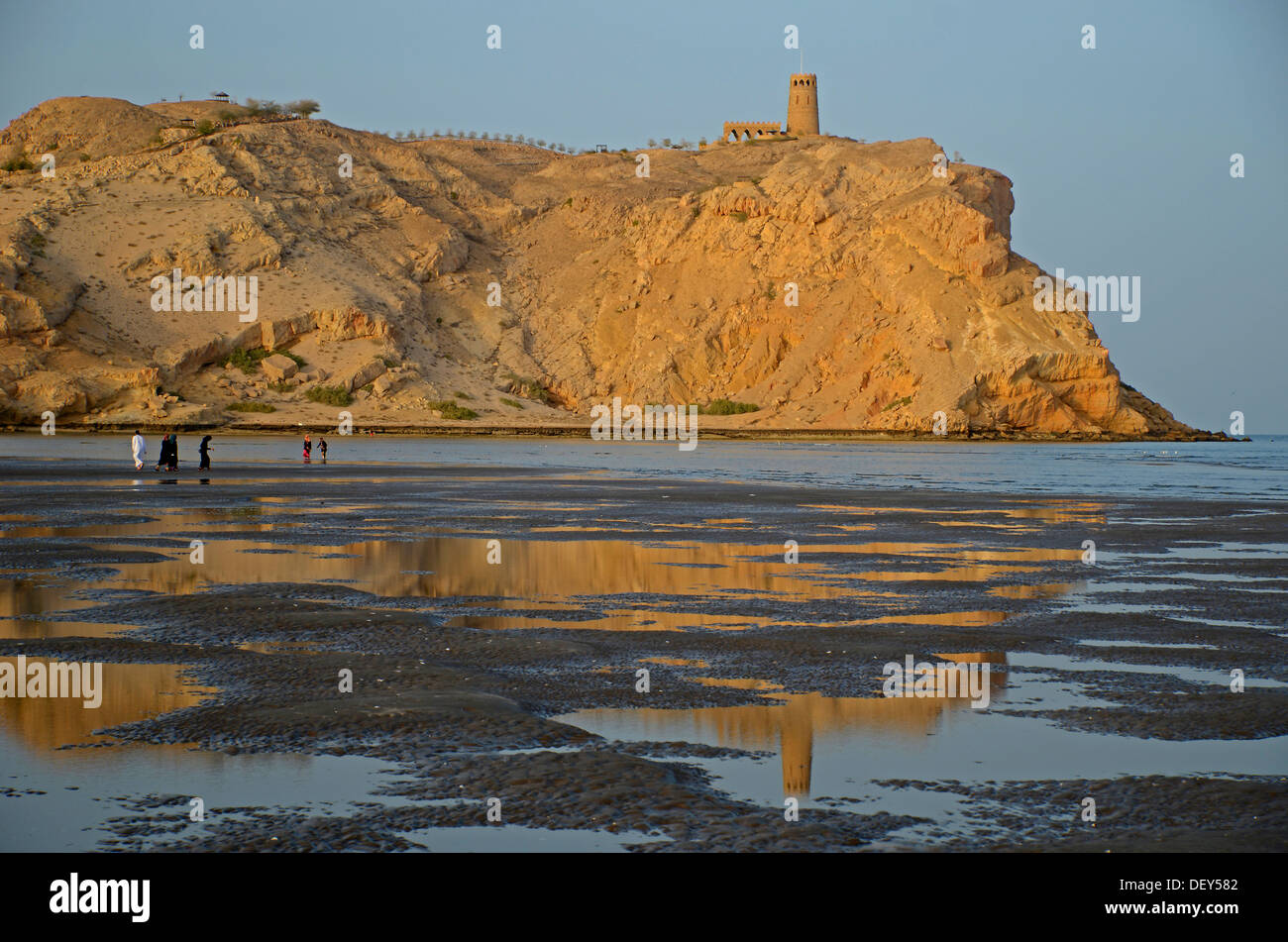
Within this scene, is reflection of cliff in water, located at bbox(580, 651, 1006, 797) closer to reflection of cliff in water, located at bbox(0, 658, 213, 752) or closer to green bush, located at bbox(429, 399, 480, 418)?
reflection of cliff in water, located at bbox(0, 658, 213, 752)

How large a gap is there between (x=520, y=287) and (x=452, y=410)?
74.3 feet

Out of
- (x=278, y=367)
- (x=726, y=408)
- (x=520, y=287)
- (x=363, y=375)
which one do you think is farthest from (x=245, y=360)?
(x=726, y=408)

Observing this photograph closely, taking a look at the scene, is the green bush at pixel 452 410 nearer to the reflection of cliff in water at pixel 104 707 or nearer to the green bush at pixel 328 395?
the green bush at pixel 328 395

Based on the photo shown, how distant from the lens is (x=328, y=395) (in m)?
86.4

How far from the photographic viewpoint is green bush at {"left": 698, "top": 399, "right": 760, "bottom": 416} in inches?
3787

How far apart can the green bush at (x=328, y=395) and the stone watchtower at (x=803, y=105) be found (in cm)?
7179

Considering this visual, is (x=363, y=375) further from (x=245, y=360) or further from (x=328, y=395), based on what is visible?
(x=245, y=360)

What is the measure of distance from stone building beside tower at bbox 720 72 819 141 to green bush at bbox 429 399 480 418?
6272 centimetres

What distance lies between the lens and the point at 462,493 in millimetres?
30344

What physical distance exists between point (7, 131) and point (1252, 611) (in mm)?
119125

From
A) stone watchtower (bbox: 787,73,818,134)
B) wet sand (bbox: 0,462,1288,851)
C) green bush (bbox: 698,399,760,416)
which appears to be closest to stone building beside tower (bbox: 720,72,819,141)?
stone watchtower (bbox: 787,73,818,134)

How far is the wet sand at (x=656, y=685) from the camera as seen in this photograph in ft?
19.4

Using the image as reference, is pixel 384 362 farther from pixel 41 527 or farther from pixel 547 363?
pixel 41 527

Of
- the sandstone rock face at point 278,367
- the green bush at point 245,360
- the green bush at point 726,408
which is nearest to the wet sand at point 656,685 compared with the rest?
the sandstone rock face at point 278,367
